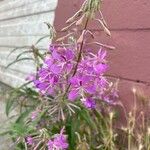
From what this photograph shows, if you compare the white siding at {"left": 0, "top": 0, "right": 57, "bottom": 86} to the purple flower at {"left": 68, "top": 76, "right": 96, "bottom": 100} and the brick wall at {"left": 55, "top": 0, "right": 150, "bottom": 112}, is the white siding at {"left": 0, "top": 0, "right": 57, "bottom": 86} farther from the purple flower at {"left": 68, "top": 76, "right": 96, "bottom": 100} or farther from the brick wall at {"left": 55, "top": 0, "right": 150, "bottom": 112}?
the purple flower at {"left": 68, "top": 76, "right": 96, "bottom": 100}

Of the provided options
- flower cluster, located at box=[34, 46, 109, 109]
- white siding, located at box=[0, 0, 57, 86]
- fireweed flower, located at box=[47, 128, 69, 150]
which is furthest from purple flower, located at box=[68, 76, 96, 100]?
white siding, located at box=[0, 0, 57, 86]

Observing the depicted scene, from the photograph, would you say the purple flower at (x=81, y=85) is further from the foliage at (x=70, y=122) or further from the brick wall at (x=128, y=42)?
the brick wall at (x=128, y=42)

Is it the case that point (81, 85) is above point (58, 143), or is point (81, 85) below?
above

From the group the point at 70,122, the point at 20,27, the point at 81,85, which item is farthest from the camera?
the point at 20,27

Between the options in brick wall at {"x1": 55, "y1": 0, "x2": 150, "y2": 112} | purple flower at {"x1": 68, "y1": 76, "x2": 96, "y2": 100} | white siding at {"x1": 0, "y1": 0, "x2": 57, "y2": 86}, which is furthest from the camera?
white siding at {"x1": 0, "y1": 0, "x2": 57, "y2": 86}

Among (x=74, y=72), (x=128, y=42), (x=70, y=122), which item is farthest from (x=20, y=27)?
(x=74, y=72)

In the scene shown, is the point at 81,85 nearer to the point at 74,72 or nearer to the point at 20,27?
the point at 74,72

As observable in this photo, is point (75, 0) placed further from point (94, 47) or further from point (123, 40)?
point (123, 40)

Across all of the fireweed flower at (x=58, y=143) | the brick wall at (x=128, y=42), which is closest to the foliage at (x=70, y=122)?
the fireweed flower at (x=58, y=143)

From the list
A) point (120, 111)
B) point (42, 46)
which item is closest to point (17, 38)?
point (42, 46)
